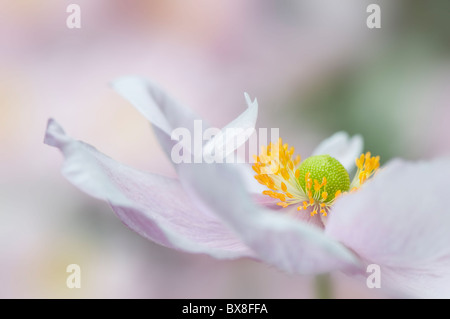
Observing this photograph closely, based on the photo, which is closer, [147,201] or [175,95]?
[147,201]

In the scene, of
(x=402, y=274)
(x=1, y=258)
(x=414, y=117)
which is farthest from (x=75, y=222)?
(x=402, y=274)

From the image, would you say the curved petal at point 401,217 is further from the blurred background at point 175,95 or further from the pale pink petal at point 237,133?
the blurred background at point 175,95

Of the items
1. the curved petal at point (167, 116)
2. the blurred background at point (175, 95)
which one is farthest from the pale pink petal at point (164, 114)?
the blurred background at point (175, 95)

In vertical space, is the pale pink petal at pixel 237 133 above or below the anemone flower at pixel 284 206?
above

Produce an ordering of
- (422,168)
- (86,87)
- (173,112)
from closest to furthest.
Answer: (422,168)
(173,112)
(86,87)

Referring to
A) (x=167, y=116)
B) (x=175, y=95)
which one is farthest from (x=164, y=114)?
(x=175, y=95)

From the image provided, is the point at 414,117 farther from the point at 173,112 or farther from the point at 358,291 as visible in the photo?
the point at 173,112

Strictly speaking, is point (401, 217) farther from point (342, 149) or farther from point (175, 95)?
point (175, 95)
